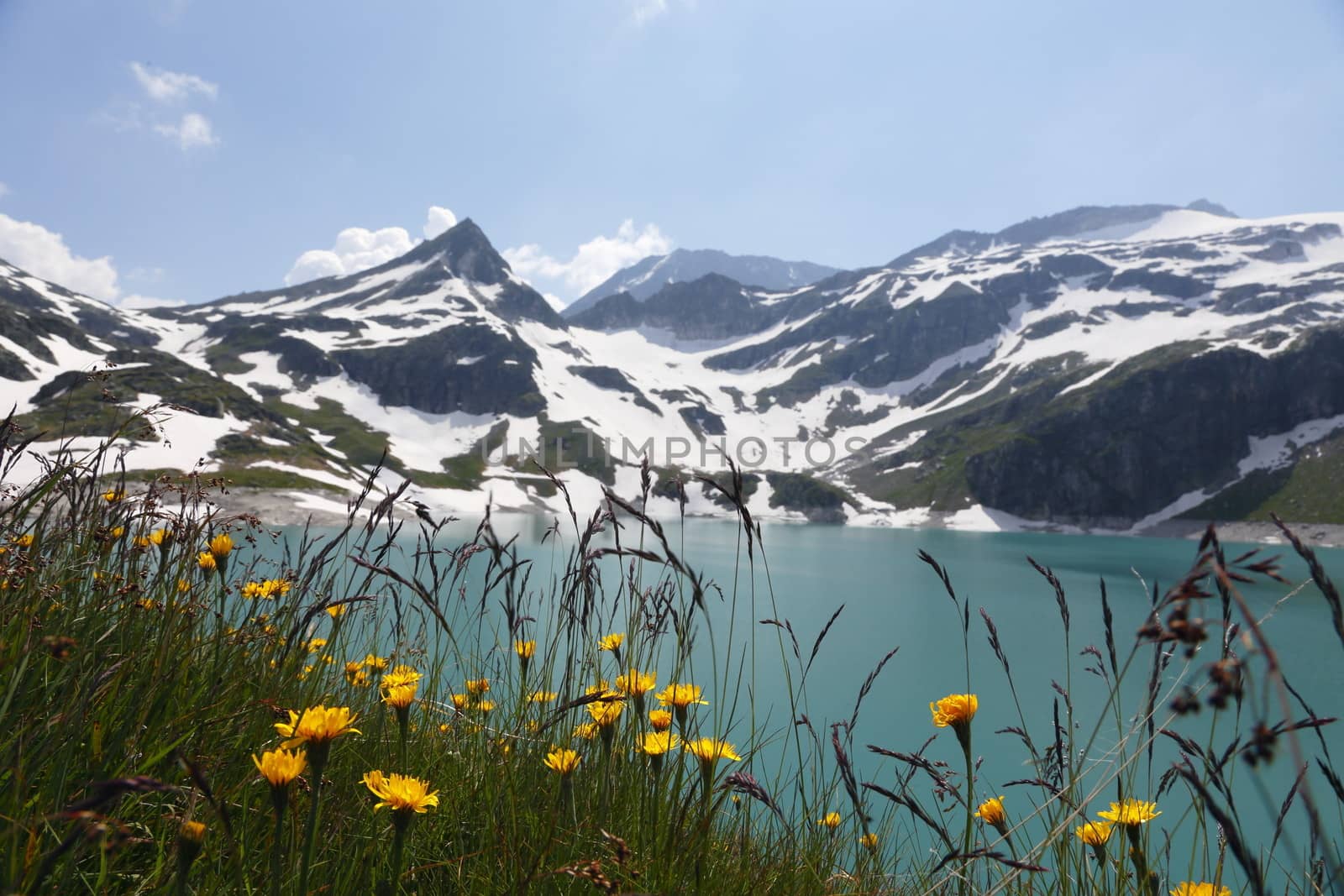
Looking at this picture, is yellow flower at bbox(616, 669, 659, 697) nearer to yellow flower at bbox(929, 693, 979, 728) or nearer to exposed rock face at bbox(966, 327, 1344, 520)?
yellow flower at bbox(929, 693, 979, 728)

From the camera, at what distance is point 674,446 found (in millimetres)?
156750

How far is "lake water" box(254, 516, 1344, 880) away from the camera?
1002 centimetres

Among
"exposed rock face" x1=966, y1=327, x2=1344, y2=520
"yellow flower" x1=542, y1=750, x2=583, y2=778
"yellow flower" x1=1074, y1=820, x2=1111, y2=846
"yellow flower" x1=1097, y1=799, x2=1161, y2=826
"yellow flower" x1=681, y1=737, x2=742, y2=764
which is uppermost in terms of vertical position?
"exposed rock face" x1=966, y1=327, x2=1344, y2=520

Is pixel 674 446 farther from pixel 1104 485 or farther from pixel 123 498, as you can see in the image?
pixel 123 498

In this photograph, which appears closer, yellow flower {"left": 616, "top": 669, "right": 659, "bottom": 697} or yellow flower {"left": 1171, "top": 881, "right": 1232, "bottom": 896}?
yellow flower {"left": 1171, "top": 881, "right": 1232, "bottom": 896}

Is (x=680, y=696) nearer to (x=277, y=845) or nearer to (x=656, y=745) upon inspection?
(x=656, y=745)

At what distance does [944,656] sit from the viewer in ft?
91.9

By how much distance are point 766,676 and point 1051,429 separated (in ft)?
430

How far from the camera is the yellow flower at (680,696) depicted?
2256mm

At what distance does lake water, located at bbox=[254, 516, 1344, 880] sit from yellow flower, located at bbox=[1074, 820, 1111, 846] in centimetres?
A: 32

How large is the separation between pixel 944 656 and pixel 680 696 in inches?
1156

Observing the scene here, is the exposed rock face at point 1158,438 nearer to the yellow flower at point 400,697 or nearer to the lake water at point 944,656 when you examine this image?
the lake water at point 944,656

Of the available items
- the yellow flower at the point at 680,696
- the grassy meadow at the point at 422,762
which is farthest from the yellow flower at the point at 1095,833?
the yellow flower at the point at 680,696

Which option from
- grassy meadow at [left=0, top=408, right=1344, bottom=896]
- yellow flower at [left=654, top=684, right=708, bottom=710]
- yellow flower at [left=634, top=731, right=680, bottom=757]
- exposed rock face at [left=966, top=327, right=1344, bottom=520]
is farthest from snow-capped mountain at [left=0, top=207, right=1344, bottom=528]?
yellow flower at [left=634, top=731, right=680, bottom=757]
